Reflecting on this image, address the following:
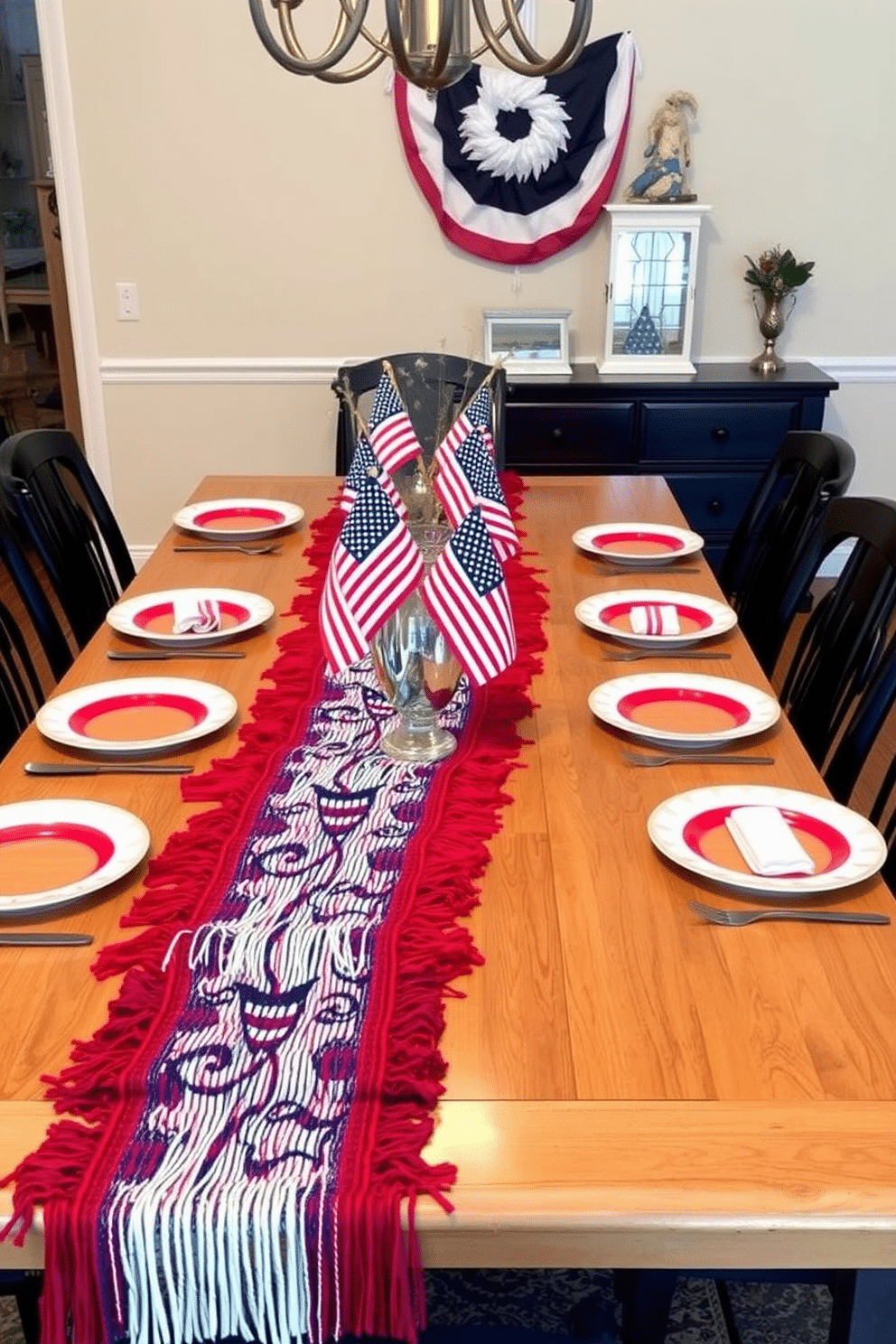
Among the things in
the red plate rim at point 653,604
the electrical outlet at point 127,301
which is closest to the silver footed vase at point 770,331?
the electrical outlet at point 127,301

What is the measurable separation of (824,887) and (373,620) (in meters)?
0.59

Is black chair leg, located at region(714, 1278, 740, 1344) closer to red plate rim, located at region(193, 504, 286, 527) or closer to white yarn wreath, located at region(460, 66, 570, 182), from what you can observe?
red plate rim, located at region(193, 504, 286, 527)

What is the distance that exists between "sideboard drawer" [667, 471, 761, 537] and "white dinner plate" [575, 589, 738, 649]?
1923 millimetres

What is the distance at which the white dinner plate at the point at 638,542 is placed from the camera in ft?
8.05

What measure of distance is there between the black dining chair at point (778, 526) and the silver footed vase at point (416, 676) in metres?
0.78

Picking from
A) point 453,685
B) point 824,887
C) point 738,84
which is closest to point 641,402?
point 738,84

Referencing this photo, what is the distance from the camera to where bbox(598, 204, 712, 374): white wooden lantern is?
4.04 metres

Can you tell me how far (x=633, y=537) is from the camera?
102 inches

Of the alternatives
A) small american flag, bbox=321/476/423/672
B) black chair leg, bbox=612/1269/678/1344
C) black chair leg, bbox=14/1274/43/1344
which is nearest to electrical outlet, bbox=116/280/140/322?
small american flag, bbox=321/476/423/672

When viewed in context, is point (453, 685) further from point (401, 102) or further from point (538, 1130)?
point (401, 102)

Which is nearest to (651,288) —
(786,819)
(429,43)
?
(429,43)

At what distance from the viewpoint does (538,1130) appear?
108 centimetres

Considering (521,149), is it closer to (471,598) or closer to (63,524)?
(63,524)

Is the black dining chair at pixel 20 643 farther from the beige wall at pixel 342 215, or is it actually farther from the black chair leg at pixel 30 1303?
the beige wall at pixel 342 215
